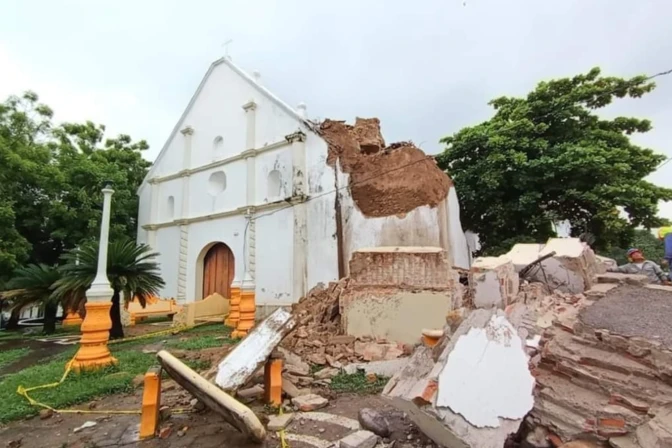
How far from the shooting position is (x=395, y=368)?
523cm

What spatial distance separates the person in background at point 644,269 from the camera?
670 centimetres

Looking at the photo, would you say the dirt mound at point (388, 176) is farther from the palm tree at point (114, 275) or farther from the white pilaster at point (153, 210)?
the white pilaster at point (153, 210)

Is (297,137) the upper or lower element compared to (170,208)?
upper

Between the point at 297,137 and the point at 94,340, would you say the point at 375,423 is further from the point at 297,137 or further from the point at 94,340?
the point at 297,137

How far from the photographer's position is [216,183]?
1473cm

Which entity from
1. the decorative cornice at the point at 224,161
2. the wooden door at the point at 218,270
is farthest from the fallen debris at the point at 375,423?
the wooden door at the point at 218,270

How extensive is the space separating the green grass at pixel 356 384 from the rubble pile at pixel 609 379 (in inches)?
82.1

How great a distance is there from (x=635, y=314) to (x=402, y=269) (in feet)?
11.0

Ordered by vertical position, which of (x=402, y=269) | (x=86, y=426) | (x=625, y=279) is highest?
(x=402, y=269)

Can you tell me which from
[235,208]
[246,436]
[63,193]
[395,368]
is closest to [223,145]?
[235,208]

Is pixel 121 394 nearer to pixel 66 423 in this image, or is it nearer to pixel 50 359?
pixel 66 423

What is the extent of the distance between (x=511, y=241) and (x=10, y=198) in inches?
635

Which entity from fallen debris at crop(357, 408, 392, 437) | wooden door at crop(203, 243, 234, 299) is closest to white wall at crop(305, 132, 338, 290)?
wooden door at crop(203, 243, 234, 299)

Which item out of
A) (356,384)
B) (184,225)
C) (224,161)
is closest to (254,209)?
(224,161)
